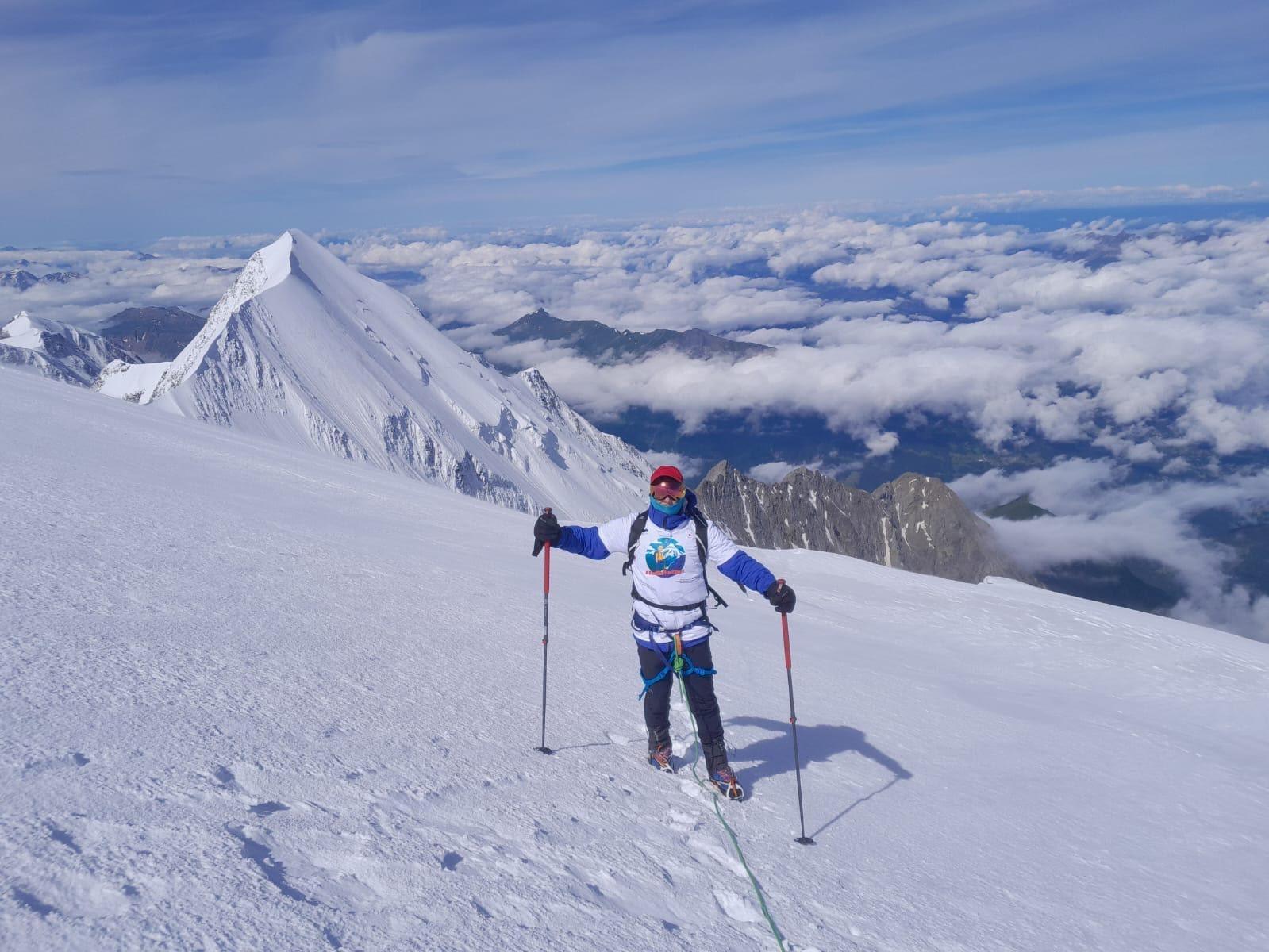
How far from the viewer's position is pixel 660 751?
643cm

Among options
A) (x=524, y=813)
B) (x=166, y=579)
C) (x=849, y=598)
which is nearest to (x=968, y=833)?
(x=524, y=813)

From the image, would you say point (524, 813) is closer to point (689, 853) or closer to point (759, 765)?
point (689, 853)

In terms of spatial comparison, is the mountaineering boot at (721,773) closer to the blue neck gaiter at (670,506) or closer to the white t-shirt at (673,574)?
the white t-shirt at (673,574)

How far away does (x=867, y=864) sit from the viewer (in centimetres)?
538

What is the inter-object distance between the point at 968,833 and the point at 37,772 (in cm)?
622

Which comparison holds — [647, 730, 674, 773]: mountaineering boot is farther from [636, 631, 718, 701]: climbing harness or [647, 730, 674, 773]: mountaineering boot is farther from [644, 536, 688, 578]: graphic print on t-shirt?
[644, 536, 688, 578]: graphic print on t-shirt

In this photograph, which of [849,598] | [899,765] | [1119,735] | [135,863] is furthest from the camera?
[849,598]

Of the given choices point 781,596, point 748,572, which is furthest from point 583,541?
point 781,596

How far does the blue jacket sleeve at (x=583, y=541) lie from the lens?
6.64 meters

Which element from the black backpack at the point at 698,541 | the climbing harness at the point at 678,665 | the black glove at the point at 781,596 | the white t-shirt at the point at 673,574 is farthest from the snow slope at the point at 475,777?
the black glove at the point at 781,596

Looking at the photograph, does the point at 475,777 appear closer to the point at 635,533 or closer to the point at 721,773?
the point at 721,773

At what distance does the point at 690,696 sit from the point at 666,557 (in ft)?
3.77

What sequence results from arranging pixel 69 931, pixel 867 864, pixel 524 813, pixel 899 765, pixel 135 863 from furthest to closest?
pixel 899 765 < pixel 867 864 < pixel 524 813 < pixel 135 863 < pixel 69 931

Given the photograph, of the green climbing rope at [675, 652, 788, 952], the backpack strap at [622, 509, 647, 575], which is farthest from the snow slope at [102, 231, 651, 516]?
the green climbing rope at [675, 652, 788, 952]
